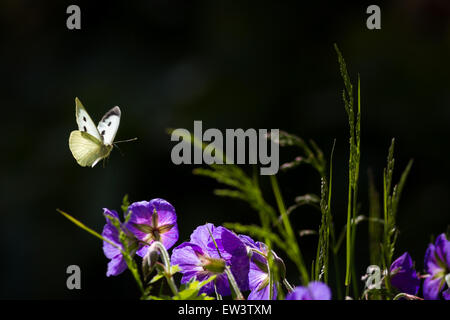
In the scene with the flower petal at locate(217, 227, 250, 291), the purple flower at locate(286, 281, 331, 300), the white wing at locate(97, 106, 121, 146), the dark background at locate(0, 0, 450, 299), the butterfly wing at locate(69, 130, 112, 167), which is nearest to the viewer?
the purple flower at locate(286, 281, 331, 300)

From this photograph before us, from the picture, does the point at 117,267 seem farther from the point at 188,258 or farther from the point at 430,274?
the point at 430,274

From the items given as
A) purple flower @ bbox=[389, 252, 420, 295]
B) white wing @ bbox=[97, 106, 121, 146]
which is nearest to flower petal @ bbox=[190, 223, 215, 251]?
purple flower @ bbox=[389, 252, 420, 295]

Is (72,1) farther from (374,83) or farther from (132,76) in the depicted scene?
(374,83)

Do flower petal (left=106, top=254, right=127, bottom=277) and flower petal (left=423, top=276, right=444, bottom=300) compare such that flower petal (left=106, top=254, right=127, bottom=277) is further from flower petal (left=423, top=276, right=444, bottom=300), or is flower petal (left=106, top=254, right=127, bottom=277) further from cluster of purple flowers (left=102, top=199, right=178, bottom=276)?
flower petal (left=423, top=276, right=444, bottom=300)

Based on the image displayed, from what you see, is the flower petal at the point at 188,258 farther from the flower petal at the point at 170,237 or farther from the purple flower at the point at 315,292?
the purple flower at the point at 315,292

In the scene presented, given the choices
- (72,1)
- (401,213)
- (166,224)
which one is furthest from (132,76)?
(166,224)

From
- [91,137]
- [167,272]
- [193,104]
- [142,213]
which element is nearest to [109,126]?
[91,137]
